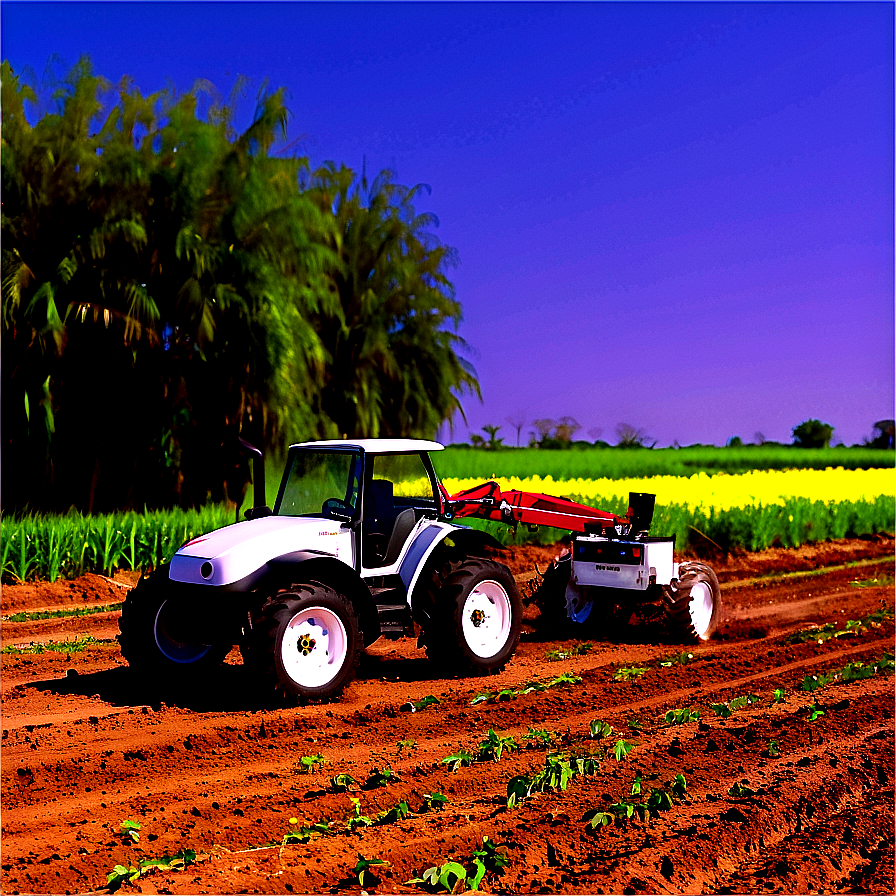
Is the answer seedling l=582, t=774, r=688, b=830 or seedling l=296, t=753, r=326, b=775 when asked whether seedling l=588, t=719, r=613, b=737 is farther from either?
seedling l=296, t=753, r=326, b=775

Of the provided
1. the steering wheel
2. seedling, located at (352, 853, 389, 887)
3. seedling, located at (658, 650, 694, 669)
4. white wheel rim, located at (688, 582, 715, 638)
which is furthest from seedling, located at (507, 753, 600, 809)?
white wheel rim, located at (688, 582, 715, 638)

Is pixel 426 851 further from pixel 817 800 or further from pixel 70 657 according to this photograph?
pixel 70 657

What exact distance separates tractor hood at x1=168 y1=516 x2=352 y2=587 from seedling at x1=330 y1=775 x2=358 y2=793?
188 cm

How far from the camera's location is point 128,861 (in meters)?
4.57

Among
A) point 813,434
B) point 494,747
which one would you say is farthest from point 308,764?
point 813,434

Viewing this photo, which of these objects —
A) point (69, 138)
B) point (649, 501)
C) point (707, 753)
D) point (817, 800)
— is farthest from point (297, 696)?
point (69, 138)

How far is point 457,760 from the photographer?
5.91 m

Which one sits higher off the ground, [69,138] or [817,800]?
Answer: [69,138]

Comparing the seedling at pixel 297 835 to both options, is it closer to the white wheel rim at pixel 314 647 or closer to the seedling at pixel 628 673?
the white wheel rim at pixel 314 647

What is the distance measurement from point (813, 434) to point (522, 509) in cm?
5255

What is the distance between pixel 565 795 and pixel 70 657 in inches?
215

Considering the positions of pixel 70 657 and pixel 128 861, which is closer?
pixel 128 861

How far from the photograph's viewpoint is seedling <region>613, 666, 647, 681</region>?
824 centimetres

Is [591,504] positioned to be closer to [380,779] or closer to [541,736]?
[541,736]
